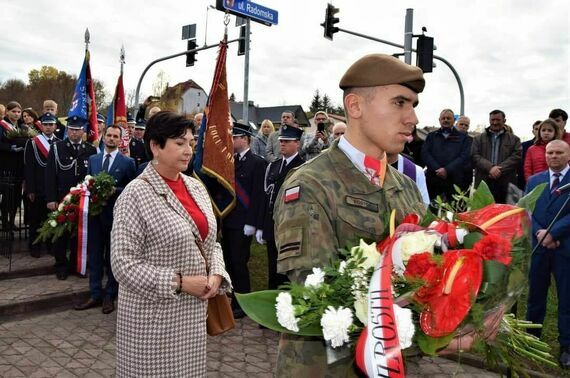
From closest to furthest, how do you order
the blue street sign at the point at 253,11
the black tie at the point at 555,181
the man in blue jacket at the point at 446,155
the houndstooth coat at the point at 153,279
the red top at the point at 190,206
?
the houndstooth coat at the point at 153,279 → the red top at the point at 190,206 → the black tie at the point at 555,181 → the man in blue jacket at the point at 446,155 → the blue street sign at the point at 253,11

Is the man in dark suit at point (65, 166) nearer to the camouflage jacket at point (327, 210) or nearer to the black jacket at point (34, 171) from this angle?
the black jacket at point (34, 171)

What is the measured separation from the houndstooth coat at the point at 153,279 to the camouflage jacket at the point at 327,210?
43.1 inches

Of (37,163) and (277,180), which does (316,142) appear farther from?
(37,163)

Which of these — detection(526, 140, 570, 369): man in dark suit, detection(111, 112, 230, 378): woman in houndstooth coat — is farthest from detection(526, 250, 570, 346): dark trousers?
detection(111, 112, 230, 378): woman in houndstooth coat

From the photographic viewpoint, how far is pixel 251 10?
14.0 m

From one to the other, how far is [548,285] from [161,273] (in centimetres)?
470

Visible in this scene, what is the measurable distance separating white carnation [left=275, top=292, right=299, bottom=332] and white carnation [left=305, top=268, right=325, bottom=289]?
0.08 meters

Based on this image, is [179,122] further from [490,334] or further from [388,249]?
[490,334]

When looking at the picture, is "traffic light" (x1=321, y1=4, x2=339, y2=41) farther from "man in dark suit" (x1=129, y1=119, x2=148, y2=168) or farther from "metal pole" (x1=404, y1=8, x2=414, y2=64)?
"man in dark suit" (x1=129, y1=119, x2=148, y2=168)

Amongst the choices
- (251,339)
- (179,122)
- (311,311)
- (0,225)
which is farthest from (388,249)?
(0,225)

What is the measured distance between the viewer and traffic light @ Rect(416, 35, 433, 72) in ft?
47.3

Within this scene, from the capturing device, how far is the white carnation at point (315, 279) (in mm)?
1733

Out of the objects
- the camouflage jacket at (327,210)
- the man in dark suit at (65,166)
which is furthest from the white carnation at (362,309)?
the man in dark suit at (65,166)

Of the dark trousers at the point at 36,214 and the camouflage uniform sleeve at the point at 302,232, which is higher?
the camouflage uniform sleeve at the point at 302,232
